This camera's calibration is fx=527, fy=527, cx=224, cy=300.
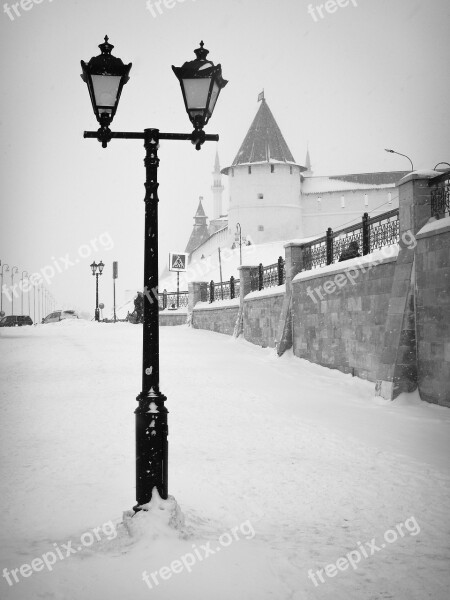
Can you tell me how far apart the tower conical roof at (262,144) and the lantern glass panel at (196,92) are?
63486 millimetres

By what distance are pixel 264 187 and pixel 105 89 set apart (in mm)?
A: 63308

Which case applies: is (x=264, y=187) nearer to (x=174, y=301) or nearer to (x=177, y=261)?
(x=174, y=301)

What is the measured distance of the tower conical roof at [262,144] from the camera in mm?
65956

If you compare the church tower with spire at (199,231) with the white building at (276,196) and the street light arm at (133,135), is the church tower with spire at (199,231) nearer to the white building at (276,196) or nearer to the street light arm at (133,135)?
the white building at (276,196)

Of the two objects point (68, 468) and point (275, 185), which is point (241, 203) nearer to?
point (275, 185)

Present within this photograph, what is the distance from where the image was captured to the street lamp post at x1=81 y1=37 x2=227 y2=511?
3920 millimetres

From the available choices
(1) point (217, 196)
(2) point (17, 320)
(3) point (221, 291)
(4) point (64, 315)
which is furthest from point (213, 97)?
(1) point (217, 196)

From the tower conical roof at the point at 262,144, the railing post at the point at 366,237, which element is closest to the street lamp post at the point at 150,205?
the railing post at the point at 366,237

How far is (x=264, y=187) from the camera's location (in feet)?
216

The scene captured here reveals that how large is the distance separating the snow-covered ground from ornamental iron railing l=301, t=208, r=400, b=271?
112 inches

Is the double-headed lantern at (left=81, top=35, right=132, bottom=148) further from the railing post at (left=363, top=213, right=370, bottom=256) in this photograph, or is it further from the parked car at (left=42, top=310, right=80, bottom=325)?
the parked car at (left=42, top=310, right=80, bottom=325)

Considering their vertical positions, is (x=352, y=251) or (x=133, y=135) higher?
(x=133, y=135)

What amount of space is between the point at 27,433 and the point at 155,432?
378 cm

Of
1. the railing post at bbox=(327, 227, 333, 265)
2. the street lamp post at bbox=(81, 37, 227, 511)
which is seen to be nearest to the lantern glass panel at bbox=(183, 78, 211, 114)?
the street lamp post at bbox=(81, 37, 227, 511)
